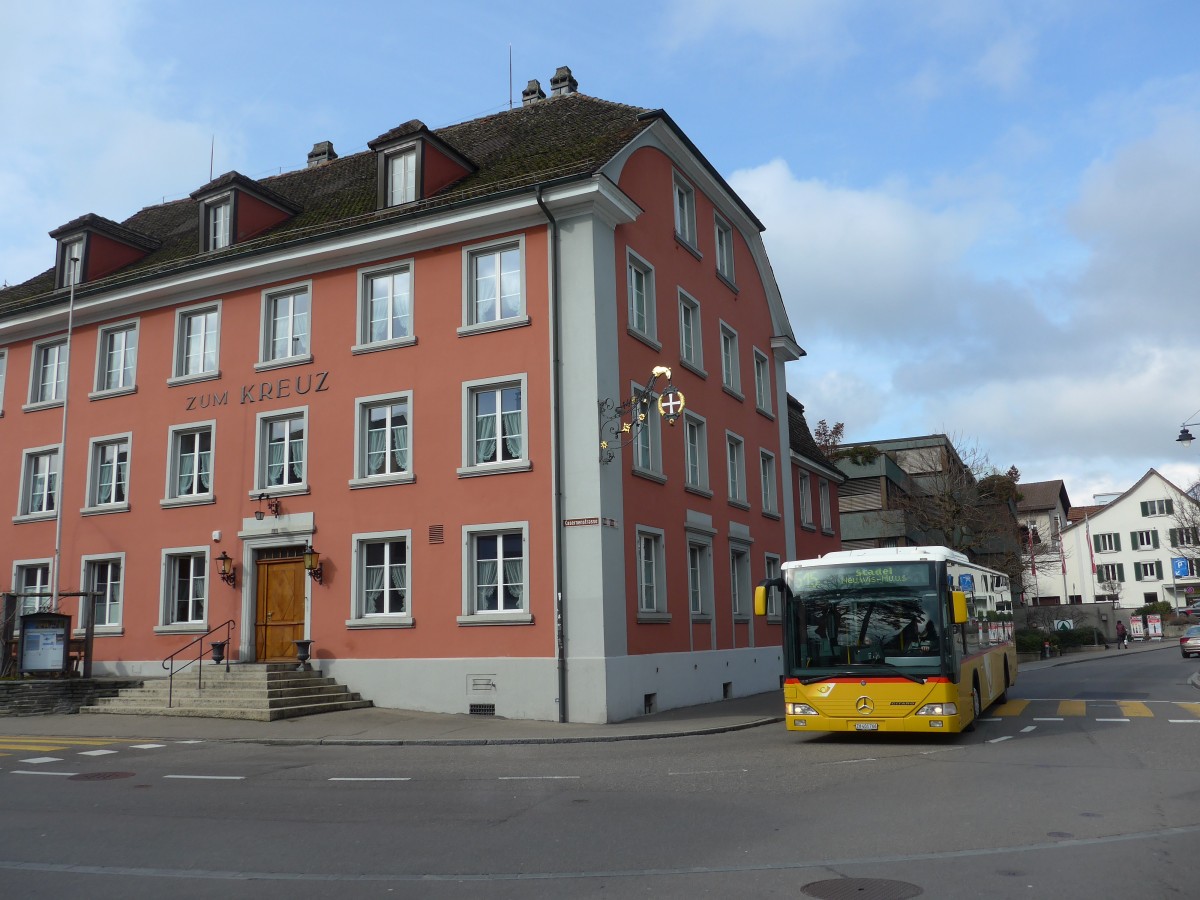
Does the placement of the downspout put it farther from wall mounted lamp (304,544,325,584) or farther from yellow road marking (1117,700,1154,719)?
yellow road marking (1117,700,1154,719)

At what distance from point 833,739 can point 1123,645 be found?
4984 cm

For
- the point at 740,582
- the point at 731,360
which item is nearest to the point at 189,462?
the point at 740,582

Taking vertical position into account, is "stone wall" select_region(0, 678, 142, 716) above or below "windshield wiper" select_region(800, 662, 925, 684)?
below

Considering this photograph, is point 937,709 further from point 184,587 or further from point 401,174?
point 184,587

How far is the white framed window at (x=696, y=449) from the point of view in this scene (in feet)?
82.6

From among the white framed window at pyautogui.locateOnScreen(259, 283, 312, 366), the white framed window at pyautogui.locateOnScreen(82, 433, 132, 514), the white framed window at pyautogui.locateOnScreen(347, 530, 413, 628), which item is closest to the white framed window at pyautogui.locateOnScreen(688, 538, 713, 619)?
the white framed window at pyautogui.locateOnScreen(347, 530, 413, 628)

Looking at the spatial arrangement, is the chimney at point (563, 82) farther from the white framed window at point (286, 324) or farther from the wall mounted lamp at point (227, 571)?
the wall mounted lamp at point (227, 571)

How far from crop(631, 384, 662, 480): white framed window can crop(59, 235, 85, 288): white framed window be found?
15.6 m

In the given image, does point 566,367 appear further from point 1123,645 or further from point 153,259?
point 1123,645

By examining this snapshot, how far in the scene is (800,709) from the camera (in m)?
15.2

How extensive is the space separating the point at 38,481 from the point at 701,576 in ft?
55.5

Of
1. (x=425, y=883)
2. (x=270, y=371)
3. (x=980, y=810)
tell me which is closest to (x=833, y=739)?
(x=980, y=810)

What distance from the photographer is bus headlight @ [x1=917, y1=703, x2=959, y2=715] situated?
14336 millimetres

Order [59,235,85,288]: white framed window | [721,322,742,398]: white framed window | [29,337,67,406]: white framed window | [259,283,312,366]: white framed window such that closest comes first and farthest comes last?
1. [259,283,312,366]: white framed window
2. [29,337,67,406]: white framed window
3. [59,235,85,288]: white framed window
4. [721,322,742,398]: white framed window
